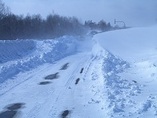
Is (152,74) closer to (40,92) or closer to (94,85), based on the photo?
(94,85)

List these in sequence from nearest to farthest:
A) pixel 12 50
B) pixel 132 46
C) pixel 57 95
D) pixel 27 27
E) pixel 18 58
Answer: pixel 57 95 < pixel 18 58 < pixel 12 50 < pixel 132 46 < pixel 27 27

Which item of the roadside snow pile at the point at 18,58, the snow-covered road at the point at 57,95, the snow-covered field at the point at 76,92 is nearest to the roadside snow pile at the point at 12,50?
the roadside snow pile at the point at 18,58

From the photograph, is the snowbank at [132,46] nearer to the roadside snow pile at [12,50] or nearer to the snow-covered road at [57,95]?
the roadside snow pile at [12,50]

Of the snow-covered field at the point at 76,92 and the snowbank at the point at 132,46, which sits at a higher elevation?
the snow-covered field at the point at 76,92

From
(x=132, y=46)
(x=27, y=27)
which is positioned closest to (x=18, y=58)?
(x=132, y=46)

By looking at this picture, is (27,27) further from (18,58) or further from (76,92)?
(76,92)

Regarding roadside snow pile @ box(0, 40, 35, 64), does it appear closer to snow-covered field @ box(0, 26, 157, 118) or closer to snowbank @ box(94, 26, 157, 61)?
snow-covered field @ box(0, 26, 157, 118)

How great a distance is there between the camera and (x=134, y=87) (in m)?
12.5

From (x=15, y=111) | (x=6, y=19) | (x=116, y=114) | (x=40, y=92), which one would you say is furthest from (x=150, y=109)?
(x=6, y=19)

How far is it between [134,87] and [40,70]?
26.1ft

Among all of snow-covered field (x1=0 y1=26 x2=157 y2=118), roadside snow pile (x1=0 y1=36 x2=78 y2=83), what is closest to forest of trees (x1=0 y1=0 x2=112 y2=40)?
roadside snow pile (x1=0 y1=36 x2=78 y2=83)

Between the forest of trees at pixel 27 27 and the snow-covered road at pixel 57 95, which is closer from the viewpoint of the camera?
the snow-covered road at pixel 57 95

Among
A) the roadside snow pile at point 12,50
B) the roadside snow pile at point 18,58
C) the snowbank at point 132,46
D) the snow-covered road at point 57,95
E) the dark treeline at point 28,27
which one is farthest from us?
the dark treeline at point 28,27

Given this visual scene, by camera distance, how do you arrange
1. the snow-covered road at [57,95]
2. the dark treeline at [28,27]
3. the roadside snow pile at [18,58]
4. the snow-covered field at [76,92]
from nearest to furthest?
the snow-covered field at [76,92] → the snow-covered road at [57,95] → the roadside snow pile at [18,58] → the dark treeline at [28,27]
